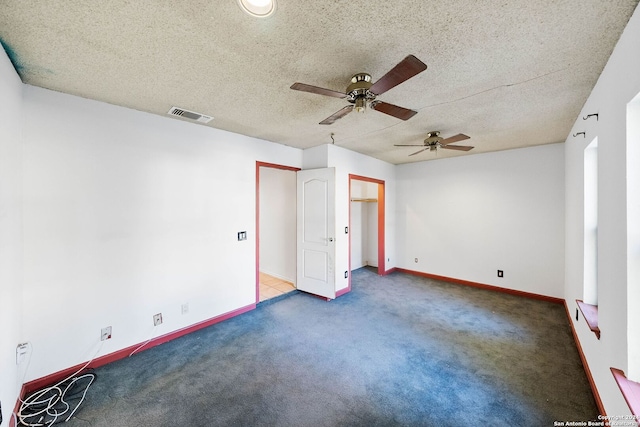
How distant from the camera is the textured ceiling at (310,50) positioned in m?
1.26

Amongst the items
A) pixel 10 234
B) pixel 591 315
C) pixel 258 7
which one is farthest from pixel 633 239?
pixel 10 234

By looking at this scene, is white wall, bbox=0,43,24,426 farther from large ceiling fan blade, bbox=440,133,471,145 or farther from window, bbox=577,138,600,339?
window, bbox=577,138,600,339

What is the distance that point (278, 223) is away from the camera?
485cm

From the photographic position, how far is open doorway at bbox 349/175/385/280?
5.59 m

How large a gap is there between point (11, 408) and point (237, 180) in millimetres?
2621

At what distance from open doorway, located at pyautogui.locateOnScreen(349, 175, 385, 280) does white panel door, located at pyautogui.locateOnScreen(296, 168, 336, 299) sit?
168 centimetres

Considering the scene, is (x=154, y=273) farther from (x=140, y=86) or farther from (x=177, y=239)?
(x=140, y=86)

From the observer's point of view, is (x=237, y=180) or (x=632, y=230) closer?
(x=632, y=230)

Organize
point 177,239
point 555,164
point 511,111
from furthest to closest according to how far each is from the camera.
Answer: point 555,164
point 177,239
point 511,111

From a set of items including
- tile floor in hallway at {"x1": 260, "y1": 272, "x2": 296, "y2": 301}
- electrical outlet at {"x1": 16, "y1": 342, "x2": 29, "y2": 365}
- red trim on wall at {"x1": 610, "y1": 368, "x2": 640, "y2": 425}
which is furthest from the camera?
tile floor in hallway at {"x1": 260, "y1": 272, "x2": 296, "y2": 301}

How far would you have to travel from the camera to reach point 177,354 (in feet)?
8.02

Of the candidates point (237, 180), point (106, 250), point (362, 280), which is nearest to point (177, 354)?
point (106, 250)

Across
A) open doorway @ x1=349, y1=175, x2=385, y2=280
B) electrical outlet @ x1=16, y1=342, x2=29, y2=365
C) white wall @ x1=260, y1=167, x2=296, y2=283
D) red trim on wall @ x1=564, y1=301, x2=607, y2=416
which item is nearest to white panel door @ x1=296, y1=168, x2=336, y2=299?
white wall @ x1=260, y1=167, x2=296, y2=283

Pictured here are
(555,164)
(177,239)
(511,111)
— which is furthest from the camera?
(555,164)
